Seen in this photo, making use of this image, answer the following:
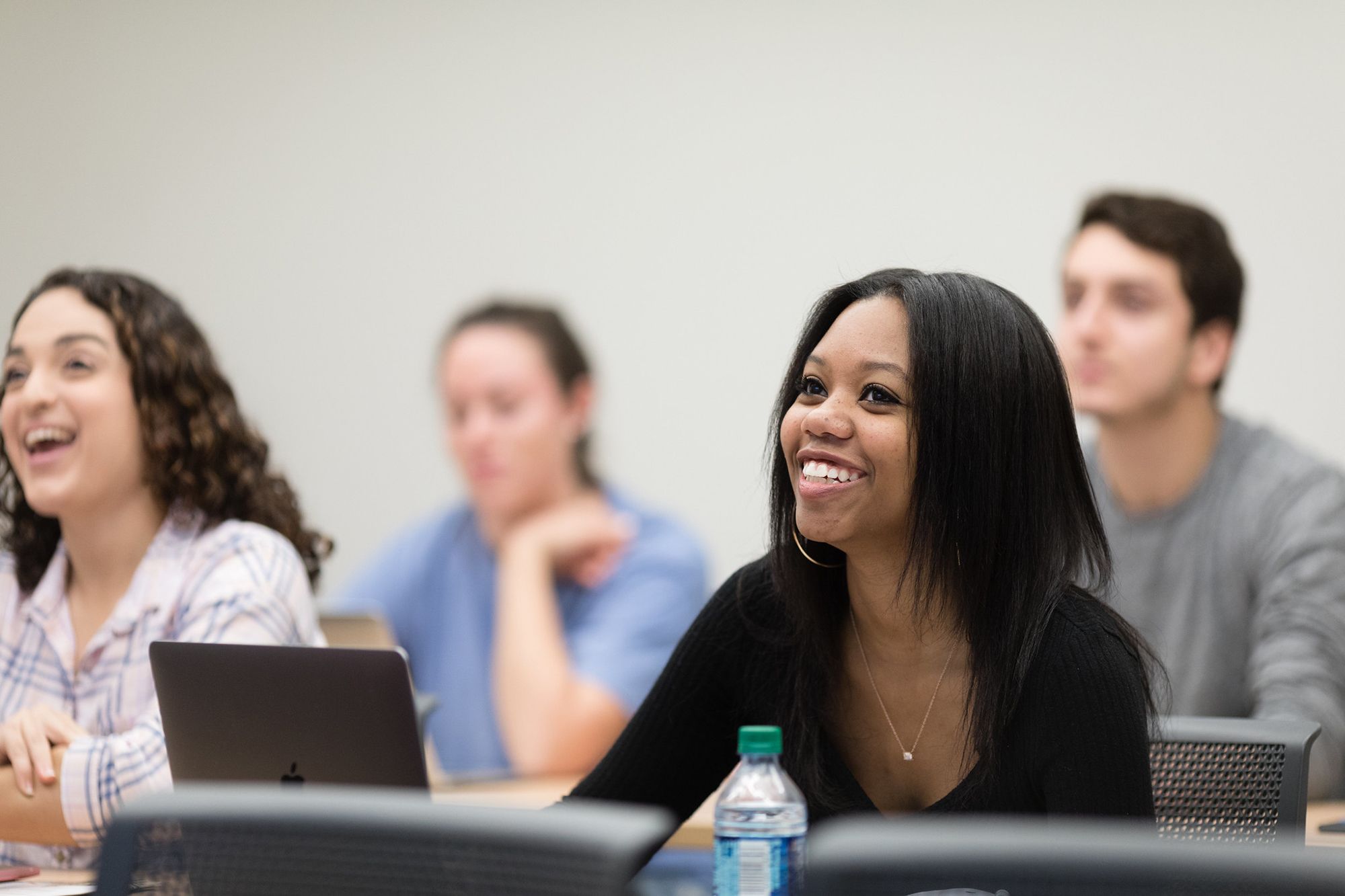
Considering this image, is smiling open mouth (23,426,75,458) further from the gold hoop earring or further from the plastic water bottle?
the plastic water bottle

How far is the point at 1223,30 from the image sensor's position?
11.0 feet

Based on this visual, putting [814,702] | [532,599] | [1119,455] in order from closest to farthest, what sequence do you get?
[814,702]
[1119,455]
[532,599]

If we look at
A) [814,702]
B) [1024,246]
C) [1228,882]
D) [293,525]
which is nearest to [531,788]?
[293,525]

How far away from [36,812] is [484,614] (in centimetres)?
196

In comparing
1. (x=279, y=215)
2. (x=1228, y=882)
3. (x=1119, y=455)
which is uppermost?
(x=279, y=215)

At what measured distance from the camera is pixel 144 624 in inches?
79.9

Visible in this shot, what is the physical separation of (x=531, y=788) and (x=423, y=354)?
1498mm

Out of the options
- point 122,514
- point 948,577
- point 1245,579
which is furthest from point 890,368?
point 1245,579

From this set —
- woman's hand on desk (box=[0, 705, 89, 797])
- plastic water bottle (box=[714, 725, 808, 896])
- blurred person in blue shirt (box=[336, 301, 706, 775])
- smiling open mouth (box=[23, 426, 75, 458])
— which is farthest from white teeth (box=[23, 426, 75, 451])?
blurred person in blue shirt (box=[336, 301, 706, 775])

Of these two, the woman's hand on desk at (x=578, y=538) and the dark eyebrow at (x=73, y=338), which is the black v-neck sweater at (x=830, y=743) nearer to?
the dark eyebrow at (x=73, y=338)

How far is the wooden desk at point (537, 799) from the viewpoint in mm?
2021

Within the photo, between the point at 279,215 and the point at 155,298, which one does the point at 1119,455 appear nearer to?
the point at 155,298

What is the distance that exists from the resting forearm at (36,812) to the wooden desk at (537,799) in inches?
19.2

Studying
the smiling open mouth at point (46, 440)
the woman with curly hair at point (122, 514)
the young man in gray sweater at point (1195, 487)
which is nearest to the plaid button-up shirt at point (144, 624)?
the woman with curly hair at point (122, 514)
